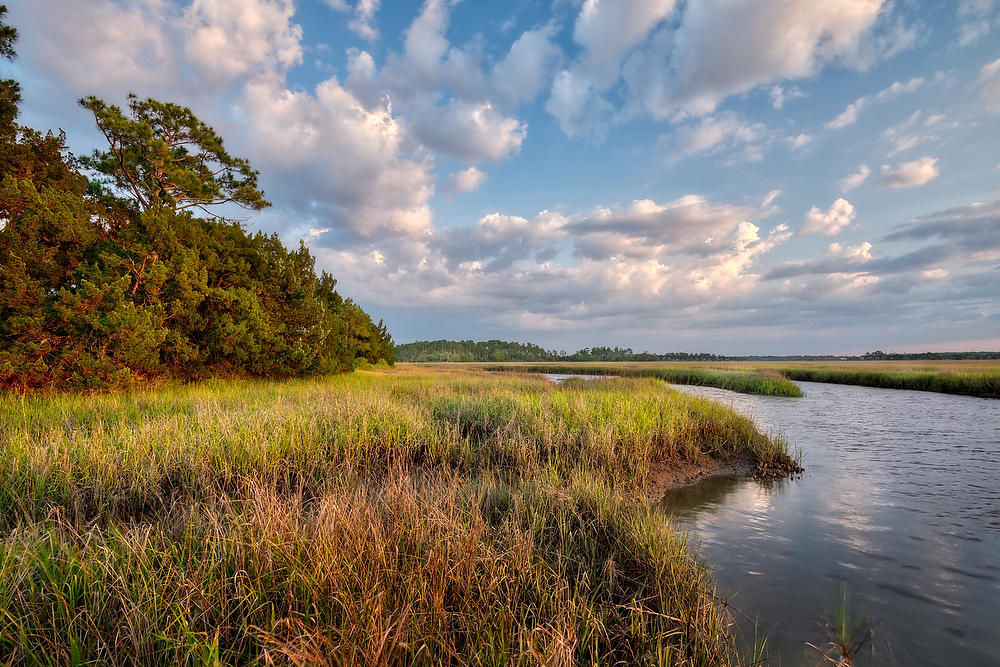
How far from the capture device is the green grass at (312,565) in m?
2.48

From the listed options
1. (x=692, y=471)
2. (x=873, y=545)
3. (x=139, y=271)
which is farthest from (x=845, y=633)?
(x=139, y=271)

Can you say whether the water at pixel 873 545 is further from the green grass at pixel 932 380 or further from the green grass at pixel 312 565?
the green grass at pixel 932 380

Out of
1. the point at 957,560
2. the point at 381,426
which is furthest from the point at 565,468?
the point at 957,560

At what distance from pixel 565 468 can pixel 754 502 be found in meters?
3.47

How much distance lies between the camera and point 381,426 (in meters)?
8.15

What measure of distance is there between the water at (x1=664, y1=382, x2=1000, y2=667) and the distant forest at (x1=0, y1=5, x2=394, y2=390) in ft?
55.5

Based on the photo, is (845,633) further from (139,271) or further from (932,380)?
(932,380)

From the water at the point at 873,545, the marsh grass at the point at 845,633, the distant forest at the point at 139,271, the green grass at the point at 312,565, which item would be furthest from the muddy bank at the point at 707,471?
the distant forest at the point at 139,271

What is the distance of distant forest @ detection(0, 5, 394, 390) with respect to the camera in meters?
12.2

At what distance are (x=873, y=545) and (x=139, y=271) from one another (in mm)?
20514

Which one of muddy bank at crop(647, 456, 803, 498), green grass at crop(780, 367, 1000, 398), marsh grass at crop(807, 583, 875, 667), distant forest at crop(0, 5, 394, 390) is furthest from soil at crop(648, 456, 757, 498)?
green grass at crop(780, 367, 1000, 398)

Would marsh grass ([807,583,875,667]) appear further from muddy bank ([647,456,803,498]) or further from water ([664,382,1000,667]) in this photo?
muddy bank ([647,456,803,498])

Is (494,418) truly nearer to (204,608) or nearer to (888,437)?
(204,608)

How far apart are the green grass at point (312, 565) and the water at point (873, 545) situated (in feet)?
3.39
